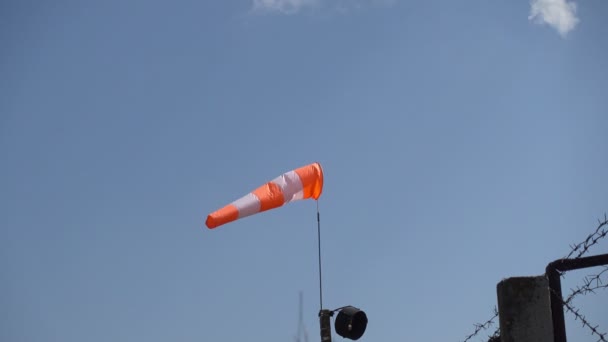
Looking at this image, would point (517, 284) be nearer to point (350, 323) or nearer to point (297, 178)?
point (350, 323)

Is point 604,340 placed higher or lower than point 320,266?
lower

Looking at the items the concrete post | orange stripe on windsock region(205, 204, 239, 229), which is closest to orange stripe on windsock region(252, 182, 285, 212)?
orange stripe on windsock region(205, 204, 239, 229)

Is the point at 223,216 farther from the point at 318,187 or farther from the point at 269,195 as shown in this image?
the point at 318,187

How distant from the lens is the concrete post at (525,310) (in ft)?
13.4

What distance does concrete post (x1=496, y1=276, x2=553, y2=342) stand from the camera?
4.07 meters

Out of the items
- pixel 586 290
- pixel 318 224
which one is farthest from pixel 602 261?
pixel 318 224

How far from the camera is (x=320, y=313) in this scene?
643 cm

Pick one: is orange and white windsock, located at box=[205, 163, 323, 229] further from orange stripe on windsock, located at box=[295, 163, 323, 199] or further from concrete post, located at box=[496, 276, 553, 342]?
concrete post, located at box=[496, 276, 553, 342]

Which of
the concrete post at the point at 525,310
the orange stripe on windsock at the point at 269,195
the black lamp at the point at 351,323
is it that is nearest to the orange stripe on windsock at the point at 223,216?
the orange stripe on windsock at the point at 269,195

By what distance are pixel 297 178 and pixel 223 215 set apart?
4.57ft

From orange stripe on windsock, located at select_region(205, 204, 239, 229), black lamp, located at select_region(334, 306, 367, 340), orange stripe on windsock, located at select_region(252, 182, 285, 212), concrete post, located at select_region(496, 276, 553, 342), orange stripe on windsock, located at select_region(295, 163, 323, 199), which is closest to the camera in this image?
concrete post, located at select_region(496, 276, 553, 342)

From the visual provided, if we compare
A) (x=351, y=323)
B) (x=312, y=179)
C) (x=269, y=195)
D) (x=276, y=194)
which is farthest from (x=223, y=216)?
(x=351, y=323)

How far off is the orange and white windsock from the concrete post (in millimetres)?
4596

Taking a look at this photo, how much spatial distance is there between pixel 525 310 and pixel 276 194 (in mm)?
5070
